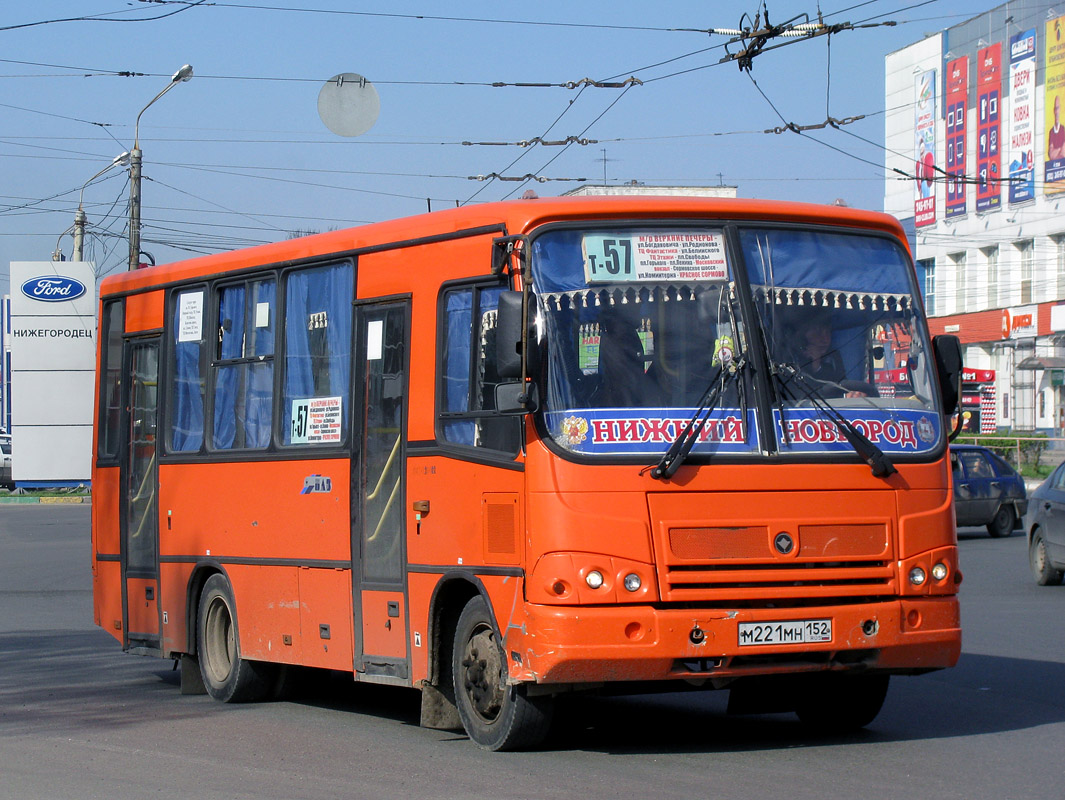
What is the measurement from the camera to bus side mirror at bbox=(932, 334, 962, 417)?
858cm

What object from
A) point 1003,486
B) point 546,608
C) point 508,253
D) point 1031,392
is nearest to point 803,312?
point 508,253

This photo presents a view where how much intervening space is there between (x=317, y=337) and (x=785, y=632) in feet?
13.0

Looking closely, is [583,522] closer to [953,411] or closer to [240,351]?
[953,411]

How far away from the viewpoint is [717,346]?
7.98m

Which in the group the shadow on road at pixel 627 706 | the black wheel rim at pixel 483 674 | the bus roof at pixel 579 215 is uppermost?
the bus roof at pixel 579 215

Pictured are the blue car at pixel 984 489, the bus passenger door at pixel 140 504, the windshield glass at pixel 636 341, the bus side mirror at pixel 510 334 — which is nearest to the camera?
the bus side mirror at pixel 510 334

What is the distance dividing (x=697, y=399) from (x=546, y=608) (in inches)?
51.9

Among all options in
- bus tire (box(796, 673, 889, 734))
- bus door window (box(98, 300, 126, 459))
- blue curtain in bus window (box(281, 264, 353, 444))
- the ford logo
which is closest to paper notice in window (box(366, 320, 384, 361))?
blue curtain in bus window (box(281, 264, 353, 444))

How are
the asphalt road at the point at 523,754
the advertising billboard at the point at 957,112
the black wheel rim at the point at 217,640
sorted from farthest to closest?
the advertising billboard at the point at 957,112 → the black wheel rim at the point at 217,640 → the asphalt road at the point at 523,754

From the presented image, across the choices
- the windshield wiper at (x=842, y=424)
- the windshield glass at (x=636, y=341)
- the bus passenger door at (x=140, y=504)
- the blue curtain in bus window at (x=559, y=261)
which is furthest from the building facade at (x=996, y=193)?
the blue curtain in bus window at (x=559, y=261)

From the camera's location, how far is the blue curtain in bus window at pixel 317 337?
981 cm

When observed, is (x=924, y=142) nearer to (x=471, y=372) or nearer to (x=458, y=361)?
(x=458, y=361)

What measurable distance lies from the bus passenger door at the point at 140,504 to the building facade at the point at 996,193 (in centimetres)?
4983

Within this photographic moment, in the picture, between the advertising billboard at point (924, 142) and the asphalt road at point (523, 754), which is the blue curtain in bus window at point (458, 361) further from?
the advertising billboard at point (924, 142)
